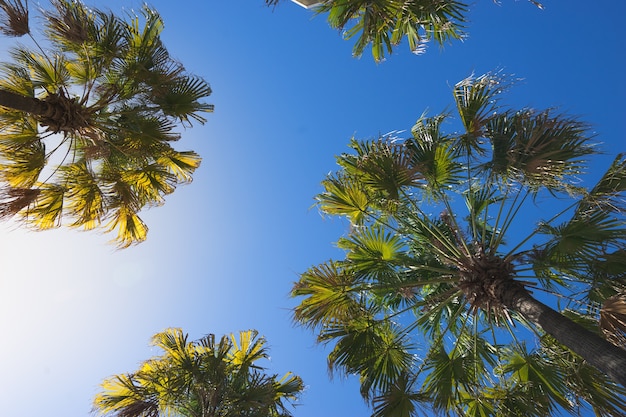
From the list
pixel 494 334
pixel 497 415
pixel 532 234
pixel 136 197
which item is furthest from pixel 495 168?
pixel 136 197

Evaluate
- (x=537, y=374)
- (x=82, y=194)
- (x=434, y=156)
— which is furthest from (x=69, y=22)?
(x=537, y=374)

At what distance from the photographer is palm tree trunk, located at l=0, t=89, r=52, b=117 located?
5.62 m

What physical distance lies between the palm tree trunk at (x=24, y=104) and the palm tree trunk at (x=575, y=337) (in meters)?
6.46

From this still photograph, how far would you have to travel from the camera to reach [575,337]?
4375 mm

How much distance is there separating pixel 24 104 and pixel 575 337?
699 centimetres

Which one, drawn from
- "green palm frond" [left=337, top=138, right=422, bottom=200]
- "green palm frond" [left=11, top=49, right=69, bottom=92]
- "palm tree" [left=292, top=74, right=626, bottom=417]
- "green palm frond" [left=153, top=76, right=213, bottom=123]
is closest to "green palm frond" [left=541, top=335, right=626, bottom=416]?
"palm tree" [left=292, top=74, right=626, bottom=417]

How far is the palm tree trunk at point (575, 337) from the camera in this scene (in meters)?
3.83

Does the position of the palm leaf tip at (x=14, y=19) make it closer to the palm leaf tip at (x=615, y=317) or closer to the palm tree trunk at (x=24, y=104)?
the palm tree trunk at (x=24, y=104)

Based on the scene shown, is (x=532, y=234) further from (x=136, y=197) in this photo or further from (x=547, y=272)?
(x=136, y=197)

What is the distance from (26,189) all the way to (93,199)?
1.10 meters

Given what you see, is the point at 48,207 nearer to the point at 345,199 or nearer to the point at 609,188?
the point at 345,199

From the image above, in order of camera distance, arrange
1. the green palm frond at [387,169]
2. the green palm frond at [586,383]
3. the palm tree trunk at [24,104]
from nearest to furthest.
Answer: the green palm frond at [586,383] < the palm tree trunk at [24,104] < the green palm frond at [387,169]

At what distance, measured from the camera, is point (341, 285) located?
6766 mm

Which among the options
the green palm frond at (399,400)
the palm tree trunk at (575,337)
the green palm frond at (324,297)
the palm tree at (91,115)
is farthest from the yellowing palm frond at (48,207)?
the palm tree trunk at (575,337)
